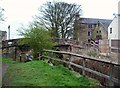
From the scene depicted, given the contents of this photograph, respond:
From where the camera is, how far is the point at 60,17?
195 feet

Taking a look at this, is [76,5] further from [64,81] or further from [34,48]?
[64,81]

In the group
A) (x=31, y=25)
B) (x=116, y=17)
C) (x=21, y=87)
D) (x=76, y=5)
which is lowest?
(x=21, y=87)

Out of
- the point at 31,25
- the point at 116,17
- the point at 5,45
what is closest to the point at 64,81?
the point at 31,25

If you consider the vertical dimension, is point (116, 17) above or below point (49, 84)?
above

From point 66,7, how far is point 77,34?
660 cm

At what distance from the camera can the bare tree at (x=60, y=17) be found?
58125 millimetres

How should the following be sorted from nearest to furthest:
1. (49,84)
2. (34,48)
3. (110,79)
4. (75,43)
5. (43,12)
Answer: (110,79), (49,84), (34,48), (75,43), (43,12)

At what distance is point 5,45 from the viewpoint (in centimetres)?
3741

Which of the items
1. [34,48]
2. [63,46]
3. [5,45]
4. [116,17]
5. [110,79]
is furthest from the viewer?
[116,17]

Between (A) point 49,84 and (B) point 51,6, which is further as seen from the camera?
(B) point 51,6

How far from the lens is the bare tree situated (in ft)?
191

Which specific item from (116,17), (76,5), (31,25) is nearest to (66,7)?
(76,5)

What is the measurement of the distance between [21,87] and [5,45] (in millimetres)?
30507

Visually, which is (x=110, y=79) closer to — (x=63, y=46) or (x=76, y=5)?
(x=63, y=46)
